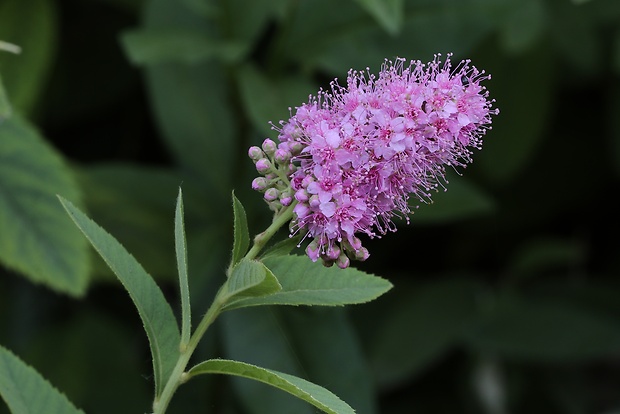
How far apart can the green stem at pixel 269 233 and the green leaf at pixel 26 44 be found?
1285 mm

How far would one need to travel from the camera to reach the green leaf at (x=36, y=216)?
6.05 ft

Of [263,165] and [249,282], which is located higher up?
[263,165]

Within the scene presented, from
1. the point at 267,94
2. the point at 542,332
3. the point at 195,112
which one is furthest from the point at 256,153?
the point at 542,332

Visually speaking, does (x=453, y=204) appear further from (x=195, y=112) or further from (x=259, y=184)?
(x=259, y=184)

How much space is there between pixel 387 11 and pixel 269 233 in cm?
89

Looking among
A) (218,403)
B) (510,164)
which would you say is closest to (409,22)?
(510,164)

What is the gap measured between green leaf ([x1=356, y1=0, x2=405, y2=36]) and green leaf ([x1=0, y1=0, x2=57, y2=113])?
2.92 ft

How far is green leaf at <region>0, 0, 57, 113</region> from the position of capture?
229 cm

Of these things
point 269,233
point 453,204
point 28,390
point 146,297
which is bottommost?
point 28,390

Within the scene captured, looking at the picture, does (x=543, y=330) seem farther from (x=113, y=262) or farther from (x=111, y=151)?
(x=113, y=262)

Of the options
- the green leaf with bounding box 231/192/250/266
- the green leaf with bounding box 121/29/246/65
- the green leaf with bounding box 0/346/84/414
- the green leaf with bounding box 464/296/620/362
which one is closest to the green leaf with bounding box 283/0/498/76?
the green leaf with bounding box 121/29/246/65

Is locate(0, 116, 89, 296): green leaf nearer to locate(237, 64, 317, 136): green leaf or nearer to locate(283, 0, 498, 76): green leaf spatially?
locate(237, 64, 317, 136): green leaf

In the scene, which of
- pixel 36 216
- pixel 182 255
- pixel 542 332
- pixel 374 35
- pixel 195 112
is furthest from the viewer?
pixel 542 332

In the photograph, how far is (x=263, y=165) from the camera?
48.3 inches
